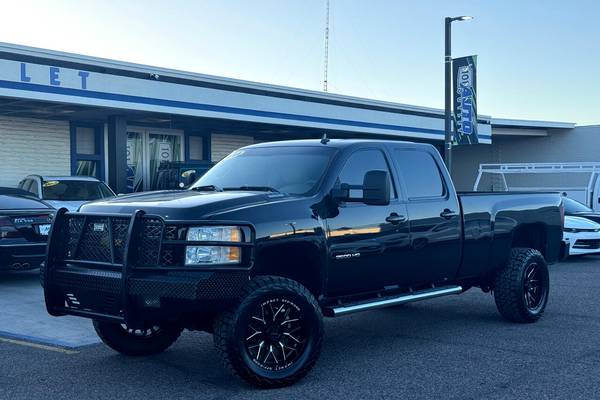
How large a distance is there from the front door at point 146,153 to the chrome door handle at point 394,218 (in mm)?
19555

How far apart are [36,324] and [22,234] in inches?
126

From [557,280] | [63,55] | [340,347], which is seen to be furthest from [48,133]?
[340,347]

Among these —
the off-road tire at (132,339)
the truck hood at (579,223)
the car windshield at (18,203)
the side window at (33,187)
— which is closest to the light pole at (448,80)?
the truck hood at (579,223)

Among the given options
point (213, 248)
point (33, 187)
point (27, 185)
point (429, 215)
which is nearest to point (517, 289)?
point (429, 215)

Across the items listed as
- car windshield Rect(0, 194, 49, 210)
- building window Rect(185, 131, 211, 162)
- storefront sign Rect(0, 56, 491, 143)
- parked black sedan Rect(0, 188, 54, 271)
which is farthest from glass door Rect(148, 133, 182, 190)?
parked black sedan Rect(0, 188, 54, 271)

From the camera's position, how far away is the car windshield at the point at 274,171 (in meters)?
6.55

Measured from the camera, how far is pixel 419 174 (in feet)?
24.6

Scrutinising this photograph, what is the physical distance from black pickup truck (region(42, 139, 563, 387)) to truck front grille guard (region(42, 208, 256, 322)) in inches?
0.4

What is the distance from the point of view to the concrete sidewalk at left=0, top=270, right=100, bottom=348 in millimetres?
7344

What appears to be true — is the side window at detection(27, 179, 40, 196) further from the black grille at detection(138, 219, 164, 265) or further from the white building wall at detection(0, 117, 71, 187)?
the black grille at detection(138, 219, 164, 265)

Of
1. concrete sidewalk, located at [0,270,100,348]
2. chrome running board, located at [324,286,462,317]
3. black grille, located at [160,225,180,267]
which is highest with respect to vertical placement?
black grille, located at [160,225,180,267]

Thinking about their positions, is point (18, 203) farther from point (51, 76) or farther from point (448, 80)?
point (448, 80)

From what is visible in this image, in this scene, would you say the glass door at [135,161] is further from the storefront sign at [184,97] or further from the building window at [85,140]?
the storefront sign at [184,97]

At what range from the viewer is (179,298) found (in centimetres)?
525
